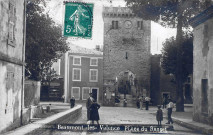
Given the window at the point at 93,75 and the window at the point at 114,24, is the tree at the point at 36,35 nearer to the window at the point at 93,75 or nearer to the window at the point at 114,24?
the window at the point at 114,24

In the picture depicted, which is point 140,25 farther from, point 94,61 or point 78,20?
point 78,20

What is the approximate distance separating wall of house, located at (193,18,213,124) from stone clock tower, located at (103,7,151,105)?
2172 cm

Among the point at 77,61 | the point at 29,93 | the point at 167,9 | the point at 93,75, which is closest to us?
the point at 29,93

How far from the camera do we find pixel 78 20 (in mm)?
10328

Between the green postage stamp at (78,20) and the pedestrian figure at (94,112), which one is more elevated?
the green postage stamp at (78,20)

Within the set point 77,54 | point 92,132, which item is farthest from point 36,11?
point 77,54

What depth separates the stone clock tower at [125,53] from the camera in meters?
40.0

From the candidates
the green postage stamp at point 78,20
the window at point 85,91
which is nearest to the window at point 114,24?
the window at point 85,91

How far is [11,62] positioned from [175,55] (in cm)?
2282

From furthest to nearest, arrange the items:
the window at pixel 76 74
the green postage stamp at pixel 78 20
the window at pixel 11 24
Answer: the window at pixel 76 74, the window at pixel 11 24, the green postage stamp at pixel 78 20

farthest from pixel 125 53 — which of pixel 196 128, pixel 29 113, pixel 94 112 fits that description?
pixel 94 112

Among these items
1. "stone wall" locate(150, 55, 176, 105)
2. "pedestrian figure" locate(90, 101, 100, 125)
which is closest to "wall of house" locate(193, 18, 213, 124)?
"pedestrian figure" locate(90, 101, 100, 125)

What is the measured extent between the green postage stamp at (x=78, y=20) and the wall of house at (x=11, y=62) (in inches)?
88.9

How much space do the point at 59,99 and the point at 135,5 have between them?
22.0 metres
